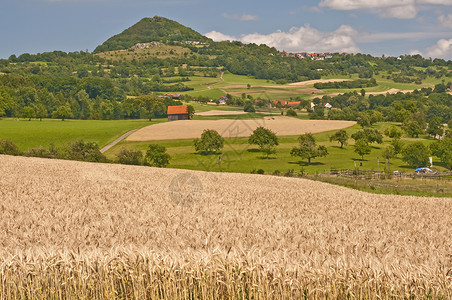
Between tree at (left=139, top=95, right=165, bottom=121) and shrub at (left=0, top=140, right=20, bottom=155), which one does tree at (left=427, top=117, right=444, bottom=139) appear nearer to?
tree at (left=139, top=95, right=165, bottom=121)

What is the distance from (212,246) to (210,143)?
75.3 meters

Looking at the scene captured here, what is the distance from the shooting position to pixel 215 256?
439 inches

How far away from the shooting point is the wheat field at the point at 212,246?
1055cm

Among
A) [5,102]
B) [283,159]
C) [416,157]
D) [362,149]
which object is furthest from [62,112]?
[416,157]

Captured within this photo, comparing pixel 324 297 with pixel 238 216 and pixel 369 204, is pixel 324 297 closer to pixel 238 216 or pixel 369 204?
pixel 238 216

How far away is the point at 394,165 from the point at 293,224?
7774 centimetres

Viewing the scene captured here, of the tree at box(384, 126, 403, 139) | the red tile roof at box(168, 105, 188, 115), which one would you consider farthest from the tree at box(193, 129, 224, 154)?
the red tile roof at box(168, 105, 188, 115)

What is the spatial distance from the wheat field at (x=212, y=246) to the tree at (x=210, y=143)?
61.4 meters

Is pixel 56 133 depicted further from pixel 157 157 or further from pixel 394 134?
pixel 394 134

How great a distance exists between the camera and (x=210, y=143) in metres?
89.3

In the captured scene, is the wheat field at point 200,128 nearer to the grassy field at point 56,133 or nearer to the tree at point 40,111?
the grassy field at point 56,133

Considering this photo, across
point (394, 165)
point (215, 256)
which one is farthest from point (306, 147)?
point (215, 256)

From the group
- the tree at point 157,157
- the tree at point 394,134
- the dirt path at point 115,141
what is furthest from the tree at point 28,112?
the tree at point 394,134

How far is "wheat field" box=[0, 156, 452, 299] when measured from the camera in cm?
1055
